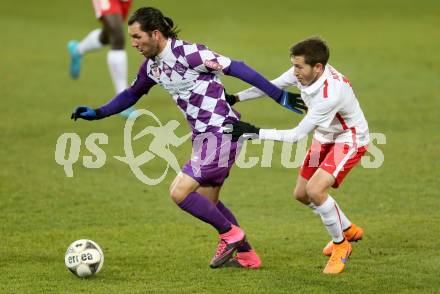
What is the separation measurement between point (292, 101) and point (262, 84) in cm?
26

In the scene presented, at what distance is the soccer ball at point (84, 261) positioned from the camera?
7238mm

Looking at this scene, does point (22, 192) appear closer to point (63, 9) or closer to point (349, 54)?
point (349, 54)

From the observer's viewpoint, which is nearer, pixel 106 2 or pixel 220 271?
pixel 220 271

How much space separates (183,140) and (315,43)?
223 inches

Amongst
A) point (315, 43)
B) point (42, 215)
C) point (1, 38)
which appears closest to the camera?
point (315, 43)

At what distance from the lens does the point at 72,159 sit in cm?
1174

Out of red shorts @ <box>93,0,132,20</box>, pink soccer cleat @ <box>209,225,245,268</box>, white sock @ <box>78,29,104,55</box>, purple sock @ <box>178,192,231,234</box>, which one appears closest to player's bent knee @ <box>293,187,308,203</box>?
pink soccer cleat @ <box>209,225,245,268</box>

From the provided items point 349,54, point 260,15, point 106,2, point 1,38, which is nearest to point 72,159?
point 106,2

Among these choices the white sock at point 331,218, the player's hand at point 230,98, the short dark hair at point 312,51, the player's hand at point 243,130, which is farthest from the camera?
the player's hand at point 230,98

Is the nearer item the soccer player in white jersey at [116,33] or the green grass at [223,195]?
the green grass at [223,195]

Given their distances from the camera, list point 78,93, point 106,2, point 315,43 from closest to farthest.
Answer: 1. point 315,43
2. point 106,2
3. point 78,93

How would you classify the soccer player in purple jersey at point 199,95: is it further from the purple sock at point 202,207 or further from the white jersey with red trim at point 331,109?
the white jersey with red trim at point 331,109

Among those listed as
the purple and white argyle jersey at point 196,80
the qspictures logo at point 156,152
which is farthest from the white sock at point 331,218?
the qspictures logo at point 156,152

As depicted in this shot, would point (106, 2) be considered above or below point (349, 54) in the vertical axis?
above
